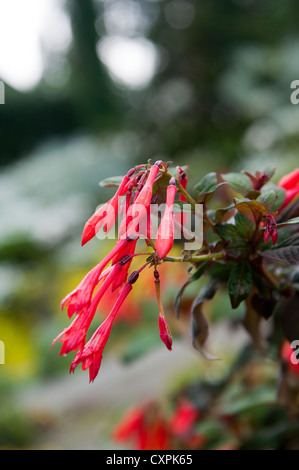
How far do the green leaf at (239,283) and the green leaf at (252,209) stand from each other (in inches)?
1.4

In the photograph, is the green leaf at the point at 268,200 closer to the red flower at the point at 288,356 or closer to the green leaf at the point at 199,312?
the green leaf at the point at 199,312

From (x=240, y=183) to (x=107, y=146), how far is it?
9.75 ft

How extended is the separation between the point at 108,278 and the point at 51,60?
4.26m

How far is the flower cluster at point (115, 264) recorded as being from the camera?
0.90ft

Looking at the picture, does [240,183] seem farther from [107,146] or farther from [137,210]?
[107,146]

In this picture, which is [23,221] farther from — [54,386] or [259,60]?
[259,60]

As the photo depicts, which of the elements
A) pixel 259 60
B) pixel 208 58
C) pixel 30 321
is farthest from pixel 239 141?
pixel 30 321

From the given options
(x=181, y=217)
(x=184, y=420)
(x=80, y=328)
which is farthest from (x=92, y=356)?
(x=184, y=420)

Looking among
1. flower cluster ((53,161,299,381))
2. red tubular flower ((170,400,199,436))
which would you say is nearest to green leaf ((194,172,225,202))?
flower cluster ((53,161,299,381))

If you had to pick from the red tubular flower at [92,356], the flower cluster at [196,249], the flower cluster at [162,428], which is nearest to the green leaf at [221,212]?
the flower cluster at [196,249]

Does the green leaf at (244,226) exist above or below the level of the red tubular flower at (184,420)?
above

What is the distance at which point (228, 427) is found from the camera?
0.59 metres

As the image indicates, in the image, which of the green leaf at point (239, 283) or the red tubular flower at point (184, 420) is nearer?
the green leaf at point (239, 283)

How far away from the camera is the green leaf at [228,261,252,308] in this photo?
304mm
